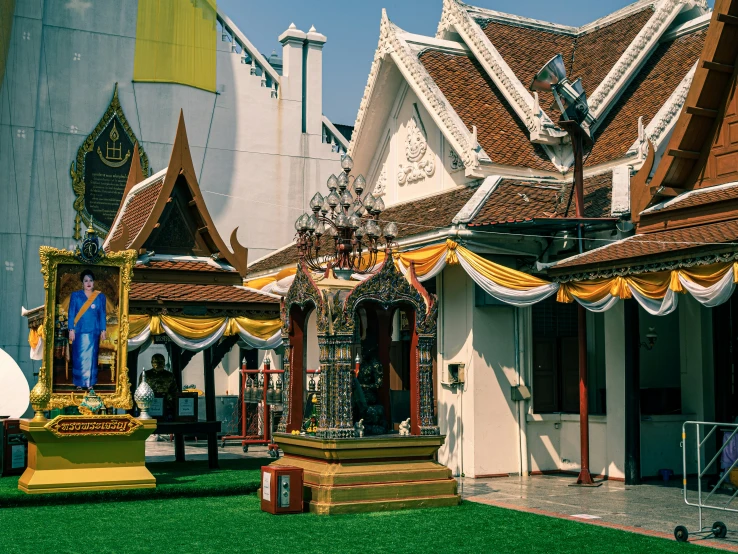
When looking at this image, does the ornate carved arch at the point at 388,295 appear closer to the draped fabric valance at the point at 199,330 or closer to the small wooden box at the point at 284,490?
the small wooden box at the point at 284,490

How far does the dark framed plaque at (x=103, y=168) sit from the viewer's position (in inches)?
1062

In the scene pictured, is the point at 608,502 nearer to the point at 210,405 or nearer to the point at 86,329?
the point at 210,405

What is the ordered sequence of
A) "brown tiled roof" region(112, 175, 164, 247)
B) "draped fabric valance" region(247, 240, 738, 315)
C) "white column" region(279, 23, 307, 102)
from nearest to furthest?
"draped fabric valance" region(247, 240, 738, 315) < "brown tiled roof" region(112, 175, 164, 247) < "white column" region(279, 23, 307, 102)

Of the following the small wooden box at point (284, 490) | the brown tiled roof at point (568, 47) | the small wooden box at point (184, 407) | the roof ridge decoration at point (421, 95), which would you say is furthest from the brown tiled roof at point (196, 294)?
the brown tiled roof at point (568, 47)

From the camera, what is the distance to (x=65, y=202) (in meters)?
26.8

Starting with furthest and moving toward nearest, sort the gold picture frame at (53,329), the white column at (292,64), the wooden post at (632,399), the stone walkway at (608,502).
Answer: the white column at (292,64) → the wooden post at (632,399) → the gold picture frame at (53,329) → the stone walkway at (608,502)

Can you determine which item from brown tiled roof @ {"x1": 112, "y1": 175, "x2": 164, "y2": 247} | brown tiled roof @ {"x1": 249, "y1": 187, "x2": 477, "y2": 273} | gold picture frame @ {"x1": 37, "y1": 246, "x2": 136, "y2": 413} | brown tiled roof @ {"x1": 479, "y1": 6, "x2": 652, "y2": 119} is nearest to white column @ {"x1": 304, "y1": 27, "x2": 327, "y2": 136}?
brown tiled roof @ {"x1": 479, "y1": 6, "x2": 652, "y2": 119}

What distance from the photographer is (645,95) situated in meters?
17.5

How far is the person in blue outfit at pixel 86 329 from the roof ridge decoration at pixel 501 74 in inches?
326

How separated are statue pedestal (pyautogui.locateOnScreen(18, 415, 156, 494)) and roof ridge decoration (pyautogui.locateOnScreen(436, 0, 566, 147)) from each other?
8.66 m

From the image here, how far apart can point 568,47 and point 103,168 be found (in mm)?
13422

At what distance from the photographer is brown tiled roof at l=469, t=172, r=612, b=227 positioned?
50.5 ft

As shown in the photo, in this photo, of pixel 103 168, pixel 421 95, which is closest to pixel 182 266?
pixel 421 95

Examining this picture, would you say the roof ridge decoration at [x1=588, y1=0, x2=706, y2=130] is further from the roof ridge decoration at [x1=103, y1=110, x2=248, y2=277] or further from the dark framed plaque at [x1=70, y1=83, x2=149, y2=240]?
the dark framed plaque at [x1=70, y1=83, x2=149, y2=240]
